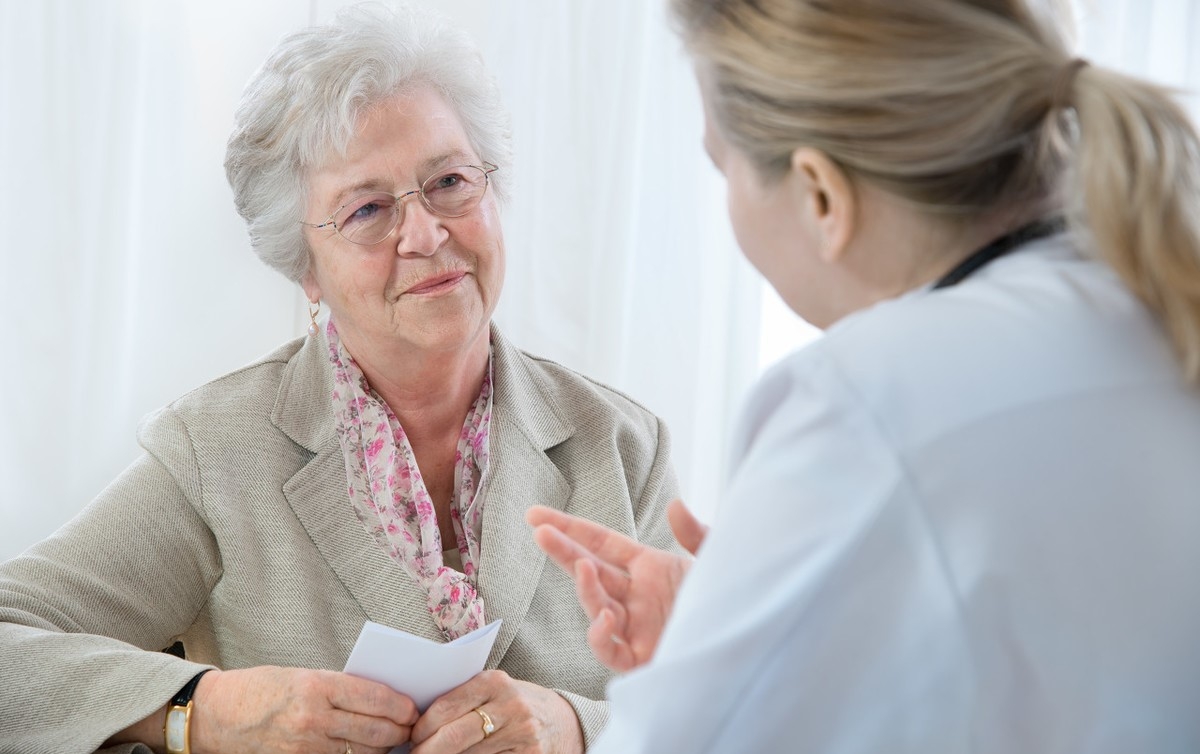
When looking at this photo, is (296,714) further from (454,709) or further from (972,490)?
(972,490)

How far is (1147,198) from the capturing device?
0.88 m

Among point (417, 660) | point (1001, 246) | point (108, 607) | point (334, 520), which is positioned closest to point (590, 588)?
point (417, 660)

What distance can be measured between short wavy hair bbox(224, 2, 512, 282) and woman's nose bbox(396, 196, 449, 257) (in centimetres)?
14

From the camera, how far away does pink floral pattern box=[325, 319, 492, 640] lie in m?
1.84

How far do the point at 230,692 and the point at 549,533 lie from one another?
0.61 metres

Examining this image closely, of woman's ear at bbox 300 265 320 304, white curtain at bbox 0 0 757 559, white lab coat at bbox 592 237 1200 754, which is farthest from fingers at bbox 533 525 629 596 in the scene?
white curtain at bbox 0 0 757 559

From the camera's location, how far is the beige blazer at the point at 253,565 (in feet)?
5.21

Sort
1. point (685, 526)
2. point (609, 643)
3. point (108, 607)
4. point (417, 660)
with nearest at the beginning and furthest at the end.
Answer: point (609, 643)
point (685, 526)
point (417, 660)
point (108, 607)

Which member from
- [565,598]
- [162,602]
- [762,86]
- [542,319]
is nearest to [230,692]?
[162,602]

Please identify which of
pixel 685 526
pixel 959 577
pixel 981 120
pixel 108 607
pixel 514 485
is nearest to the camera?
pixel 959 577

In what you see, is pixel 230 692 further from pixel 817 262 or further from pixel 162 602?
pixel 817 262

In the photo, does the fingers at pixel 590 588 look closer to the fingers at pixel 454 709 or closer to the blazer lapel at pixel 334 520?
the fingers at pixel 454 709

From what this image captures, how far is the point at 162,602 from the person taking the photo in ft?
5.82

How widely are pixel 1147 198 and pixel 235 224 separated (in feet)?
6.95
